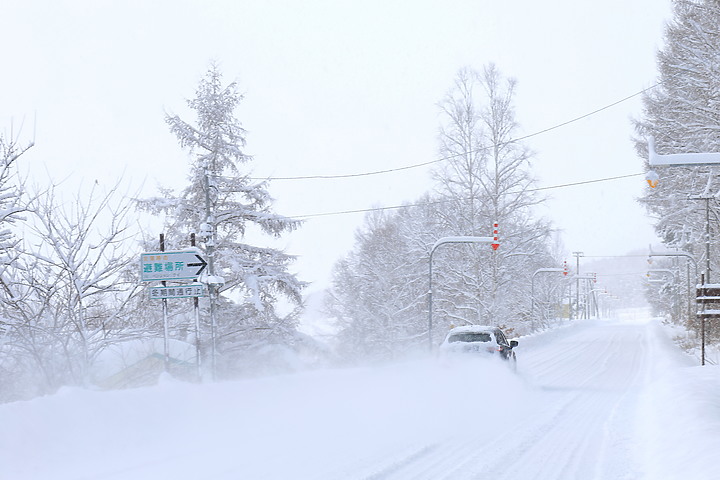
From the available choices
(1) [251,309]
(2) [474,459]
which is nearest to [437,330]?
(1) [251,309]

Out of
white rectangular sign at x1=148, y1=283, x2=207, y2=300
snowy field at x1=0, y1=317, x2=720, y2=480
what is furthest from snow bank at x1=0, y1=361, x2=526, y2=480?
white rectangular sign at x1=148, y1=283, x2=207, y2=300

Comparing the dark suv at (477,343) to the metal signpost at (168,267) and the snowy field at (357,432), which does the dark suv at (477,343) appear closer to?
the snowy field at (357,432)

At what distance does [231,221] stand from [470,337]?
44.6ft

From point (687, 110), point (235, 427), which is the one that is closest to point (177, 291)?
point (235, 427)

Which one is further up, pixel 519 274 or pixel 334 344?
pixel 519 274

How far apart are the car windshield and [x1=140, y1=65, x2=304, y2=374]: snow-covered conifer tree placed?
10.6 meters

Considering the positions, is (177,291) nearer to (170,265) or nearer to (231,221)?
(170,265)

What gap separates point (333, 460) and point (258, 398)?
13.8ft

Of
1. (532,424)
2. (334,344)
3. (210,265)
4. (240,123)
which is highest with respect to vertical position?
(240,123)

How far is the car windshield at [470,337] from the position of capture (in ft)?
61.2

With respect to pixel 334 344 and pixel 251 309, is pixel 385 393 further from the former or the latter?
pixel 334 344

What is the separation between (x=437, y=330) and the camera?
169 ft

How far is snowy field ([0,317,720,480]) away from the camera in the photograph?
764 cm

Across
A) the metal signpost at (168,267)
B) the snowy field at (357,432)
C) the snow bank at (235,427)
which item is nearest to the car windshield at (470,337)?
the snowy field at (357,432)
